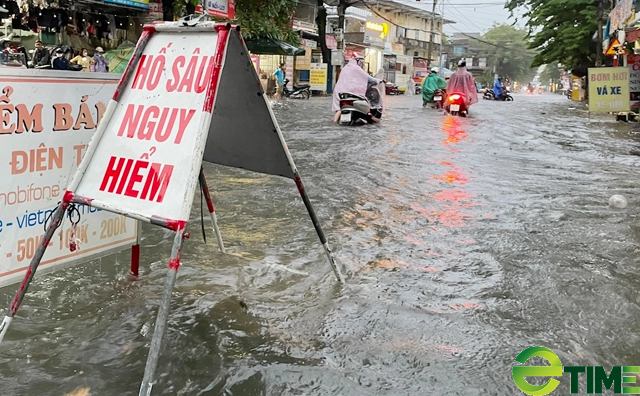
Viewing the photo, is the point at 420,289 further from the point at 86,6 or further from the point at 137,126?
the point at 86,6

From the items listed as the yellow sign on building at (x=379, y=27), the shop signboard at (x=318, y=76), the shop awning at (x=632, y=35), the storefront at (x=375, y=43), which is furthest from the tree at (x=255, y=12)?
the yellow sign on building at (x=379, y=27)

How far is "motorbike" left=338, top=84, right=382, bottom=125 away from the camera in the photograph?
1351cm

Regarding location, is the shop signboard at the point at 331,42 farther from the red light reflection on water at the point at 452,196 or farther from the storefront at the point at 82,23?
the red light reflection on water at the point at 452,196

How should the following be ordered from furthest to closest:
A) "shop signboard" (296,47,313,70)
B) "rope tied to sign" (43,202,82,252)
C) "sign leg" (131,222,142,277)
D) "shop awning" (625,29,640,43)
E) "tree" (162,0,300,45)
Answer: "shop signboard" (296,47,313,70) < "shop awning" (625,29,640,43) < "tree" (162,0,300,45) < "sign leg" (131,222,142,277) < "rope tied to sign" (43,202,82,252)

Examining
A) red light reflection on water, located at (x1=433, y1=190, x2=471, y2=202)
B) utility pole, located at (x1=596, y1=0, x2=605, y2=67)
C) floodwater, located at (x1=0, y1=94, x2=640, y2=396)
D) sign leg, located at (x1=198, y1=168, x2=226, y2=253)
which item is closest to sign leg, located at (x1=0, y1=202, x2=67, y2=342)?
floodwater, located at (x1=0, y1=94, x2=640, y2=396)

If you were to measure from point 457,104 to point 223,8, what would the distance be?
10203 millimetres

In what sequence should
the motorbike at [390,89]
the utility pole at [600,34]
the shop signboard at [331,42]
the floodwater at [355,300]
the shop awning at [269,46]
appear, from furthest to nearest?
the motorbike at [390,89]
the shop signboard at [331,42]
the utility pole at [600,34]
the shop awning at [269,46]
the floodwater at [355,300]

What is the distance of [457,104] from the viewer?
17.3 m

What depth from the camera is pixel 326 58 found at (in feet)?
110

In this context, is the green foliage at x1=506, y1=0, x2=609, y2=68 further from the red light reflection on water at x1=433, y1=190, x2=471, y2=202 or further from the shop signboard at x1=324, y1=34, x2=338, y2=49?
the red light reflection on water at x1=433, y1=190, x2=471, y2=202

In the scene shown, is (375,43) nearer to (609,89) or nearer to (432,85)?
(432,85)

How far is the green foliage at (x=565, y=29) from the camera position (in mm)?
25125

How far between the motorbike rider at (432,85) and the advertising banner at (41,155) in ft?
60.1

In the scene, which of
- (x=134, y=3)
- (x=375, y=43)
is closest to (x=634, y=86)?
(x=134, y=3)
